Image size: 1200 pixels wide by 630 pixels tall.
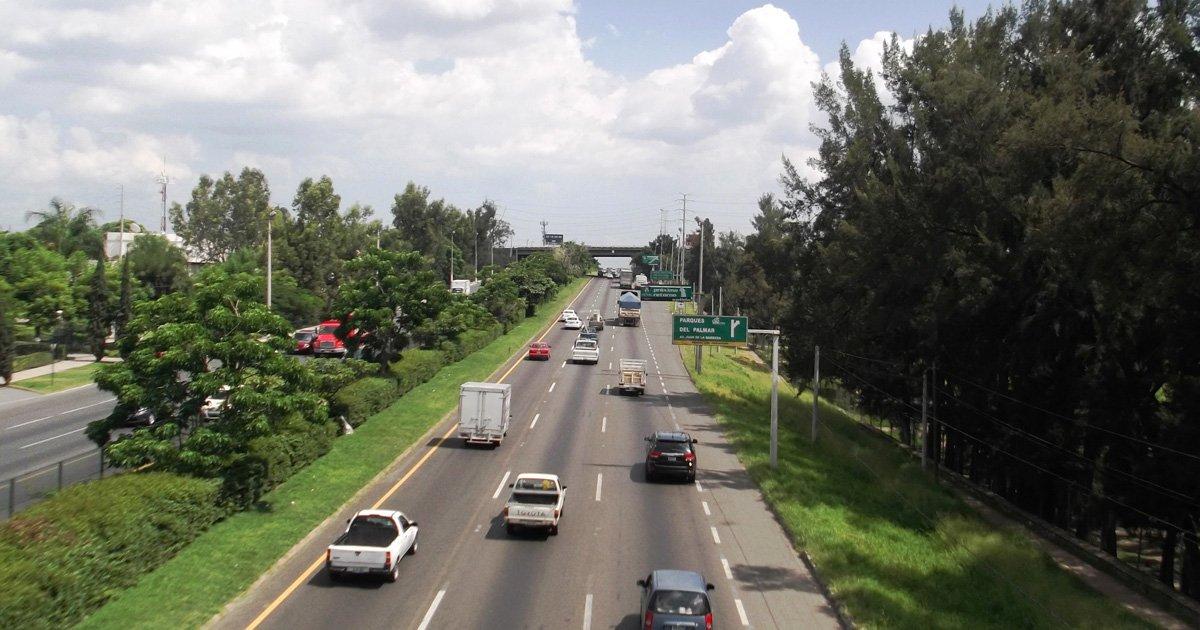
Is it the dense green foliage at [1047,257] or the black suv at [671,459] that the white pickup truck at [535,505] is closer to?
the black suv at [671,459]

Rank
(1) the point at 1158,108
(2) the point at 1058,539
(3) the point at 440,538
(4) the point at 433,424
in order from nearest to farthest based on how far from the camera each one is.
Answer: (3) the point at 440,538, (2) the point at 1058,539, (1) the point at 1158,108, (4) the point at 433,424

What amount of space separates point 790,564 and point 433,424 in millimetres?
22968

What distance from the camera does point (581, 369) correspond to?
6675 centimetres

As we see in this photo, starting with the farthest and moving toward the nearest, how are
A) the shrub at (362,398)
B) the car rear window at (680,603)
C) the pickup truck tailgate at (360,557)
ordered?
the shrub at (362,398)
the pickup truck tailgate at (360,557)
the car rear window at (680,603)

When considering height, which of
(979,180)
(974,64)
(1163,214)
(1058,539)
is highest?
(974,64)

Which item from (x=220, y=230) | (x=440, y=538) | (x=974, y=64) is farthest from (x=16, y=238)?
(x=974, y=64)

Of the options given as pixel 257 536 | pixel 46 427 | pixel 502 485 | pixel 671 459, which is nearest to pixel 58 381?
pixel 46 427

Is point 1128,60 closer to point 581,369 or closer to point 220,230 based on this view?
point 581,369

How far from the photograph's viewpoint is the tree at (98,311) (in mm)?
66750

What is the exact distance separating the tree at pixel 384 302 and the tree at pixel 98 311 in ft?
90.9

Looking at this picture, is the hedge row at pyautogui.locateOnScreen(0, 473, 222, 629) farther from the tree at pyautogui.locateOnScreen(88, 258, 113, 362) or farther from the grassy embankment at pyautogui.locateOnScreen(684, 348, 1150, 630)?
the tree at pyautogui.locateOnScreen(88, 258, 113, 362)

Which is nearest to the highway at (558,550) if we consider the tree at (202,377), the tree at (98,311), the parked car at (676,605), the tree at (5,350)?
the parked car at (676,605)

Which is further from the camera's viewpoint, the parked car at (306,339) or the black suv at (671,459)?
the parked car at (306,339)

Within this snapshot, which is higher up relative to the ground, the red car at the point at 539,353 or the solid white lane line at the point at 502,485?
the red car at the point at 539,353
